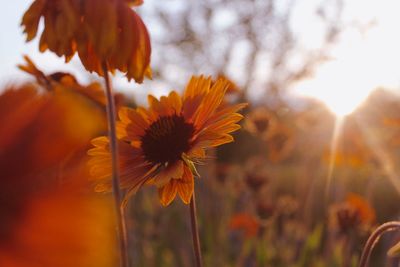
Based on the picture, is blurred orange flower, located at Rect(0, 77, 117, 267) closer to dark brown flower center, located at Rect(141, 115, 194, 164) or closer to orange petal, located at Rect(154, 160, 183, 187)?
orange petal, located at Rect(154, 160, 183, 187)

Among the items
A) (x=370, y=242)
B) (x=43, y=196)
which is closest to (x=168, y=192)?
(x=370, y=242)

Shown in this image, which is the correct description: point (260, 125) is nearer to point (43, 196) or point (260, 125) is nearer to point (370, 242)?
point (370, 242)

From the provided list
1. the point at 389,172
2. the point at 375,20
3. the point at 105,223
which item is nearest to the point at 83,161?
the point at 105,223

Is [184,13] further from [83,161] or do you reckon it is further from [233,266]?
Answer: [83,161]

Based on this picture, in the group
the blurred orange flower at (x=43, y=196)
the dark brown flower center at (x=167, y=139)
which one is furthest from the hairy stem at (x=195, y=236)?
the blurred orange flower at (x=43, y=196)

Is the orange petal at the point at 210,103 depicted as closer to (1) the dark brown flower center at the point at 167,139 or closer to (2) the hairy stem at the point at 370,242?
(1) the dark brown flower center at the point at 167,139

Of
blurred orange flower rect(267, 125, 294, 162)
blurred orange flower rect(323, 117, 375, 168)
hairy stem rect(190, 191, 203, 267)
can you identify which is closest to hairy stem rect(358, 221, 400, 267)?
hairy stem rect(190, 191, 203, 267)
